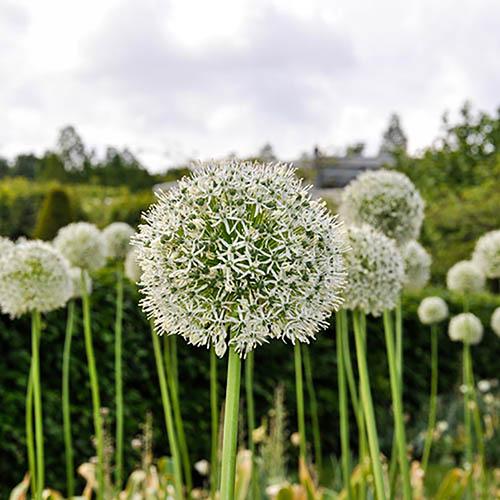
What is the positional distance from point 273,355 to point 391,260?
4.23 m

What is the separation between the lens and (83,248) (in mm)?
3447

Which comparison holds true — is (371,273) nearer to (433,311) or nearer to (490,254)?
(490,254)

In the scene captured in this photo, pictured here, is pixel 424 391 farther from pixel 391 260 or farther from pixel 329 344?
pixel 391 260

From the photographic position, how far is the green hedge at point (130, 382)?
4605mm

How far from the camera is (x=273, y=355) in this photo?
658 cm

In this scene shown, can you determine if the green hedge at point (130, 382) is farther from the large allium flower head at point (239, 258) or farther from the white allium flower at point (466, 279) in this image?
the large allium flower head at point (239, 258)

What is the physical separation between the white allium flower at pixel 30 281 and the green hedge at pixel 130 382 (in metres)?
1.94

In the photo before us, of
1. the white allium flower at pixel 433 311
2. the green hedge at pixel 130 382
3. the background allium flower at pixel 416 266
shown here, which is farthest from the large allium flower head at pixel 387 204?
the green hedge at pixel 130 382

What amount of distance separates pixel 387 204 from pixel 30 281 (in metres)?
1.45

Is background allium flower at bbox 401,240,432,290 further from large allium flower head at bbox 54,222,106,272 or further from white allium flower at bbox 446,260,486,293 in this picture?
large allium flower head at bbox 54,222,106,272

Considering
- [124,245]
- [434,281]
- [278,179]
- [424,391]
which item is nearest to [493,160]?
[434,281]

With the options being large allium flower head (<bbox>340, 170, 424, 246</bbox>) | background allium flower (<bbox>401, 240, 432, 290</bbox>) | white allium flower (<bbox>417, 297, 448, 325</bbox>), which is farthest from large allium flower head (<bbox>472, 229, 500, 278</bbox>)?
large allium flower head (<bbox>340, 170, 424, 246</bbox>)

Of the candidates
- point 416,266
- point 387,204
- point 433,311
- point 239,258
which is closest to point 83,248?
point 387,204

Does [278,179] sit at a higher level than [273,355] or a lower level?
higher
